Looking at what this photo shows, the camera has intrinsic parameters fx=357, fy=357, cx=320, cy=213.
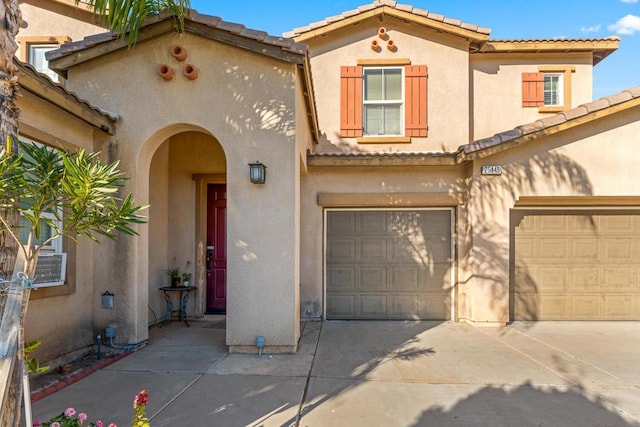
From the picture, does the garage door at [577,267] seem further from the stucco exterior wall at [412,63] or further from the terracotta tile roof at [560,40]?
the terracotta tile roof at [560,40]

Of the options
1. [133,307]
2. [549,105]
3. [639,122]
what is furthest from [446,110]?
[133,307]

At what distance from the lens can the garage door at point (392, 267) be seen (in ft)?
24.8

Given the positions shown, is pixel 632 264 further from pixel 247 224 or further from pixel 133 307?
pixel 133 307

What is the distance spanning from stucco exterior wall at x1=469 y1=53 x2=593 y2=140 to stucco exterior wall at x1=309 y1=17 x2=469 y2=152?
654mm

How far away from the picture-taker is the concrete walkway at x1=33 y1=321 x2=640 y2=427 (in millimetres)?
3514

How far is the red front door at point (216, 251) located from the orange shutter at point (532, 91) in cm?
757

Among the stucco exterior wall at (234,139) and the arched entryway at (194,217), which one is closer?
the stucco exterior wall at (234,139)

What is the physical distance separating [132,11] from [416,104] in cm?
597

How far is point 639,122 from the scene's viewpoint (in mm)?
6754

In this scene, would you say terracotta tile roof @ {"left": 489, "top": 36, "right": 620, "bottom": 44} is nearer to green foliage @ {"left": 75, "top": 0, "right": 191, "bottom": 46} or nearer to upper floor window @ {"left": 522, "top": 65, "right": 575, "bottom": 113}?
upper floor window @ {"left": 522, "top": 65, "right": 575, "bottom": 113}

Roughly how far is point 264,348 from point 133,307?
2.07 meters

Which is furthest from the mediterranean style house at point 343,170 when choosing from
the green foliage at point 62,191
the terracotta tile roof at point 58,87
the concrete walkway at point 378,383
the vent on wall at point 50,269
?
the green foliage at point 62,191

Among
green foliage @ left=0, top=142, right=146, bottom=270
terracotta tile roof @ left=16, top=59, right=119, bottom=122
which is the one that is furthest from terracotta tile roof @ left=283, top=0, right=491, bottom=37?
green foliage @ left=0, top=142, right=146, bottom=270

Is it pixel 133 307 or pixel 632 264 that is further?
pixel 632 264
